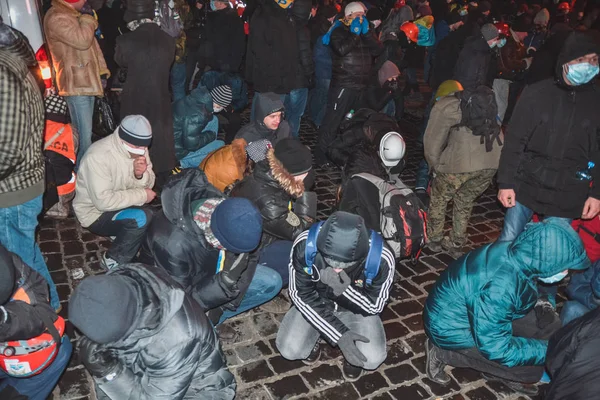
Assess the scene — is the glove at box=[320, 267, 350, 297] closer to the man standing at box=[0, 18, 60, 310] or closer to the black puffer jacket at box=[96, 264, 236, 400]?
the black puffer jacket at box=[96, 264, 236, 400]

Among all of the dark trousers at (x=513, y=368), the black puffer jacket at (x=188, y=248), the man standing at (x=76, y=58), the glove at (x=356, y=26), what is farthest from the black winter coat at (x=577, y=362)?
the glove at (x=356, y=26)

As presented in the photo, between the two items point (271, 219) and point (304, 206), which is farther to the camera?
point (304, 206)

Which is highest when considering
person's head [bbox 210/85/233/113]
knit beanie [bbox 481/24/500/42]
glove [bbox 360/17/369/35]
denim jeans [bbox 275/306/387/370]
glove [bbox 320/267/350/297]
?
knit beanie [bbox 481/24/500/42]

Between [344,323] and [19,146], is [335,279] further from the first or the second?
[19,146]

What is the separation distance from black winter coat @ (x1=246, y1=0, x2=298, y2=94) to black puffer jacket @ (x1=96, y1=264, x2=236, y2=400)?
509cm

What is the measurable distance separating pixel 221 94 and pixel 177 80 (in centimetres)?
305

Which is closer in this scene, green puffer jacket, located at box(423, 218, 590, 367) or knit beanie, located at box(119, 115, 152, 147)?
green puffer jacket, located at box(423, 218, 590, 367)

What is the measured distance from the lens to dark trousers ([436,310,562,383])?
3.94 metres

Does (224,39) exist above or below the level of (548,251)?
above

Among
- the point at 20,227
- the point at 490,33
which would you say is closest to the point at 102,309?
the point at 20,227

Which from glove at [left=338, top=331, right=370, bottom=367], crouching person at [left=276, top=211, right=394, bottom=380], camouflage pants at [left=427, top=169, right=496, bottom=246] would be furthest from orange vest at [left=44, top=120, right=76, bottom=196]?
camouflage pants at [left=427, top=169, right=496, bottom=246]

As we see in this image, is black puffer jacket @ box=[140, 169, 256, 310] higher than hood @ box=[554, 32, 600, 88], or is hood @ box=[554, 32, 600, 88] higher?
hood @ box=[554, 32, 600, 88]

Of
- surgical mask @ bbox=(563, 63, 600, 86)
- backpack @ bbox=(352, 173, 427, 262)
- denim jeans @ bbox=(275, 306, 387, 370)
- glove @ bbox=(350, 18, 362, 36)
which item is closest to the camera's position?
denim jeans @ bbox=(275, 306, 387, 370)

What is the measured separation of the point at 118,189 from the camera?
14.9ft
